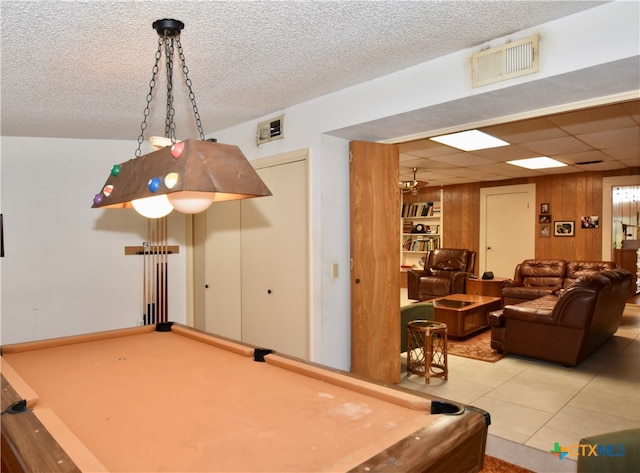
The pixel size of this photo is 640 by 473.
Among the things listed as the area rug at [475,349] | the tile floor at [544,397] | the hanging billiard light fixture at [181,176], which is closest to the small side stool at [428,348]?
the tile floor at [544,397]

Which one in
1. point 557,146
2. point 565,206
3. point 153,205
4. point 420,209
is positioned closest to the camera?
point 153,205

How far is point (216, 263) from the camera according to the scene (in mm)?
4621

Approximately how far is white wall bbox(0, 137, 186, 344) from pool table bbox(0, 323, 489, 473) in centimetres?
260

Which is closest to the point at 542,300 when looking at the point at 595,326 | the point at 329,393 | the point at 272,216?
the point at 595,326

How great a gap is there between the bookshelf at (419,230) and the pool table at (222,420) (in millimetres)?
7820

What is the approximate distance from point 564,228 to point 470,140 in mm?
3982

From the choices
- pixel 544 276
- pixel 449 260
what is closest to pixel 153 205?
pixel 544 276

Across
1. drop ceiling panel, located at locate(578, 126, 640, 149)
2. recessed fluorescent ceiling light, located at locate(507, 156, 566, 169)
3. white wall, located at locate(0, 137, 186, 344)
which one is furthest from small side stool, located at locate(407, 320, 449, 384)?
recessed fluorescent ceiling light, located at locate(507, 156, 566, 169)

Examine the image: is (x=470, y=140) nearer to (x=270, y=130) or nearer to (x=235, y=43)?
(x=270, y=130)

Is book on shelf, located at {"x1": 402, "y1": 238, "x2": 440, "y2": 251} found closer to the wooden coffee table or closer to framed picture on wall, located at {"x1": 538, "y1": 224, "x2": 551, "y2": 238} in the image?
framed picture on wall, located at {"x1": 538, "y1": 224, "x2": 551, "y2": 238}

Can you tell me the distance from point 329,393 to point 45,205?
4.11 meters

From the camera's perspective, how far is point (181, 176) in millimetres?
1618

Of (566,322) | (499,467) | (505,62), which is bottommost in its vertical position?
(499,467)

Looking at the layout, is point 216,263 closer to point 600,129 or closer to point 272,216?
point 272,216
